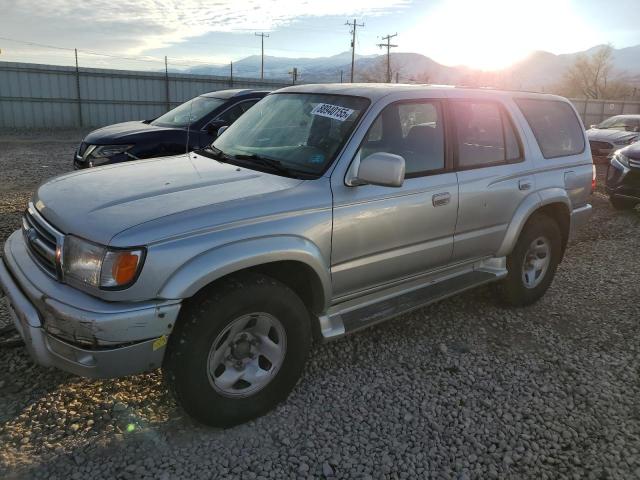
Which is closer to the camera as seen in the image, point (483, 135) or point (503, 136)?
point (483, 135)

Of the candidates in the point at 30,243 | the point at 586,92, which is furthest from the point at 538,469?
the point at 586,92

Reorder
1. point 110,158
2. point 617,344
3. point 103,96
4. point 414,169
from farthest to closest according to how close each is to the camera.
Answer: point 103,96, point 110,158, point 617,344, point 414,169

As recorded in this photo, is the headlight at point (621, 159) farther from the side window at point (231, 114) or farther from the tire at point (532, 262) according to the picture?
the side window at point (231, 114)

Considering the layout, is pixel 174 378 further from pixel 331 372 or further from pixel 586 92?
pixel 586 92

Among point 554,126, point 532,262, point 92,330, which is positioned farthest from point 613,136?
point 92,330

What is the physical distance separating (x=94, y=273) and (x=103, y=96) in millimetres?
22457

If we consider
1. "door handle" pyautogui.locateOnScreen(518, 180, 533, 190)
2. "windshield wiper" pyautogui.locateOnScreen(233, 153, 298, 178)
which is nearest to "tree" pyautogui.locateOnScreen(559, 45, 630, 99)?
"door handle" pyautogui.locateOnScreen(518, 180, 533, 190)

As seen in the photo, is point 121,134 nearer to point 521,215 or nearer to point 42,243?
point 42,243

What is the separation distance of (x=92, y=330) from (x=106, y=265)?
294mm

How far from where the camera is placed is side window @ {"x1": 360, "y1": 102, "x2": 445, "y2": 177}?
11.0 feet

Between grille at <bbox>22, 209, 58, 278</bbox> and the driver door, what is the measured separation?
1474 mm

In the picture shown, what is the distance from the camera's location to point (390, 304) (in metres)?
A: 3.40

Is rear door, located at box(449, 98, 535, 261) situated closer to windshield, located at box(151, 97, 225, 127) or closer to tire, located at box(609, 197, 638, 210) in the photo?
windshield, located at box(151, 97, 225, 127)

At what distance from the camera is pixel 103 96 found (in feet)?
73.0
